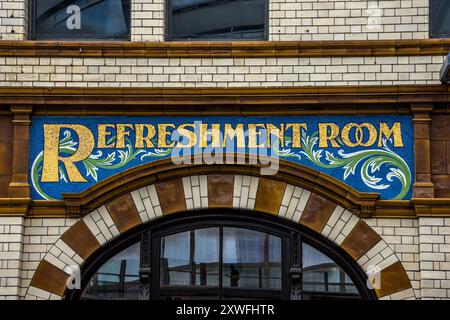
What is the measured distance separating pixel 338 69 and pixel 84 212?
3.61m

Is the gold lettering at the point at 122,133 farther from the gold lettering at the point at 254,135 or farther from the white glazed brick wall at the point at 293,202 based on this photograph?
the white glazed brick wall at the point at 293,202

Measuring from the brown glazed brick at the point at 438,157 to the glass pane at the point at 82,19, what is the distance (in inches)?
163

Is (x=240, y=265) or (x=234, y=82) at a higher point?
(x=234, y=82)

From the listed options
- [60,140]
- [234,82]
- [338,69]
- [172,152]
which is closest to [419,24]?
[338,69]

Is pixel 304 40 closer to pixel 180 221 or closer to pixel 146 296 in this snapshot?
pixel 180 221

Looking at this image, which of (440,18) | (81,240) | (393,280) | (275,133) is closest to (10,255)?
(81,240)

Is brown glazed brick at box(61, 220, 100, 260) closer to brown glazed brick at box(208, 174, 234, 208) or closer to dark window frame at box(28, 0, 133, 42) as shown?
brown glazed brick at box(208, 174, 234, 208)

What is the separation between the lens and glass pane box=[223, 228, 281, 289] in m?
13.8

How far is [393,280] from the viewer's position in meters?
13.5

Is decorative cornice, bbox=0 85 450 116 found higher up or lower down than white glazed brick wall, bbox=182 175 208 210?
higher up

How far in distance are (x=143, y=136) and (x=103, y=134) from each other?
50 cm

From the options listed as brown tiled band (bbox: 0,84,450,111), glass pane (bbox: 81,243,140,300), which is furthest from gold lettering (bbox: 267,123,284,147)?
glass pane (bbox: 81,243,140,300)

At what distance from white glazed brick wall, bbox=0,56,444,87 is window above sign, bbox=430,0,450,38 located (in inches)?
17.7

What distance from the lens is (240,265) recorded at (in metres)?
13.9
